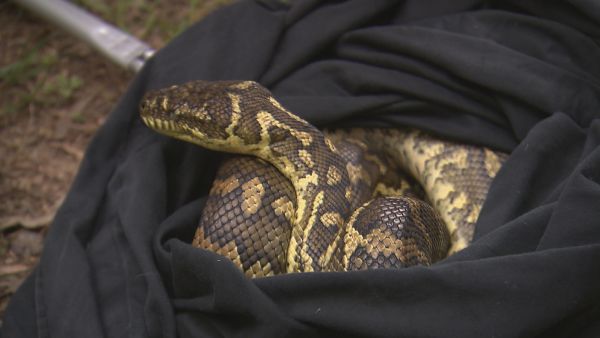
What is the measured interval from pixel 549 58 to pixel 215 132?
1.61 meters

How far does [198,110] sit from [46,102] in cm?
183

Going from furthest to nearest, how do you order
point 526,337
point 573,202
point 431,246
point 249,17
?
point 249,17, point 431,246, point 573,202, point 526,337

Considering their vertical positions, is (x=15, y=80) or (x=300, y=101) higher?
(x=300, y=101)

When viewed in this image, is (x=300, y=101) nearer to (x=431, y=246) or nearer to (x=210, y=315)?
(x=431, y=246)

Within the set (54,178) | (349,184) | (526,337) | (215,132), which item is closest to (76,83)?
(54,178)

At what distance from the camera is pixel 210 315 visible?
2.31 metres

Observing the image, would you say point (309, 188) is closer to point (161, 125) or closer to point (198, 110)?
point (198, 110)

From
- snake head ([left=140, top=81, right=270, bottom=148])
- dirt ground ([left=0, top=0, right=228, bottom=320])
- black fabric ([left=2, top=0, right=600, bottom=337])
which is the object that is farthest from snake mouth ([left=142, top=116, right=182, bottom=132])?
dirt ground ([left=0, top=0, right=228, bottom=320])

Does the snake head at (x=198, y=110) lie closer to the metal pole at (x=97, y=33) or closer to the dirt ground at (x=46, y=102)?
the metal pole at (x=97, y=33)

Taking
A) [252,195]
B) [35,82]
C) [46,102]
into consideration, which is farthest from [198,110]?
[35,82]

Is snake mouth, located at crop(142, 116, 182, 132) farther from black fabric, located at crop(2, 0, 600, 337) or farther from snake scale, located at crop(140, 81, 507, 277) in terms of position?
black fabric, located at crop(2, 0, 600, 337)

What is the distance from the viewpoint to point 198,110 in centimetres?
281

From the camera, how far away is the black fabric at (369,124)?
2.09 meters

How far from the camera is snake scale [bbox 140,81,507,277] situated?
2.58 metres
